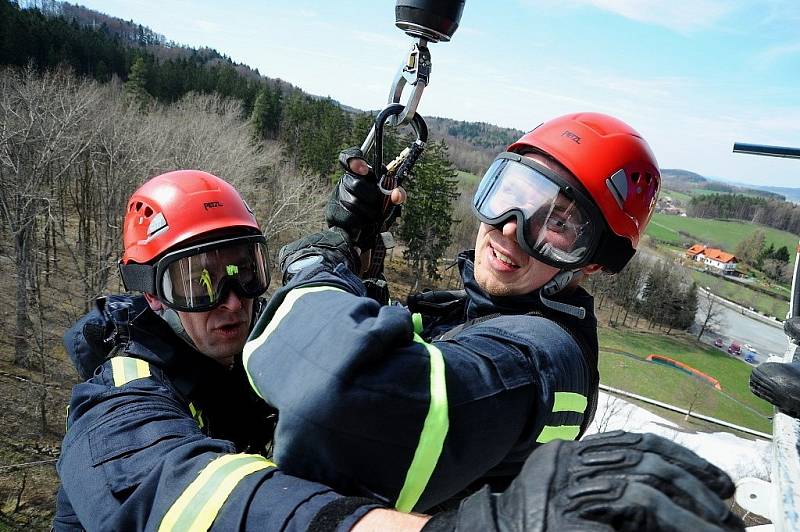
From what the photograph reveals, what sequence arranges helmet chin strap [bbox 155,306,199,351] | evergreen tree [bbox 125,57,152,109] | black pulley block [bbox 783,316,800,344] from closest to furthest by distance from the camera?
helmet chin strap [bbox 155,306,199,351], black pulley block [bbox 783,316,800,344], evergreen tree [bbox 125,57,152,109]

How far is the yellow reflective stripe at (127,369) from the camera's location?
2.68 metres

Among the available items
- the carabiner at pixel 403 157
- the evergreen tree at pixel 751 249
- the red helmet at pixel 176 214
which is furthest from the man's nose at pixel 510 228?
the evergreen tree at pixel 751 249

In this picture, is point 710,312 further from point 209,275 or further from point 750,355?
point 209,275

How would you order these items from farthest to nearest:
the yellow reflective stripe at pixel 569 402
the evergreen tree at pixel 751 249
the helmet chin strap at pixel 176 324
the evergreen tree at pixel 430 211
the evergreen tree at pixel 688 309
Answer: the evergreen tree at pixel 751 249, the evergreen tree at pixel 688 309, the evergreen tree at pixel 430 211, the helmet chin strap at pixel 176 324, the yellow reflective stripe at pixel 569 402

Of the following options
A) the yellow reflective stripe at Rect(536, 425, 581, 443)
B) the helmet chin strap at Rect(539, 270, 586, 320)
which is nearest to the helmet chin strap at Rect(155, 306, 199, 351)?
the helmet chin strap at Rect(539, 270, 586, 320)

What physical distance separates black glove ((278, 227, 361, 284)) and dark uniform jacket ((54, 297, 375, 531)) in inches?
32.6

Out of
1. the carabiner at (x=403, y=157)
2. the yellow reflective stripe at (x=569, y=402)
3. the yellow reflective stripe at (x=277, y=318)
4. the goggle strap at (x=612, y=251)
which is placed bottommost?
the yellow reflective stripe at (x=569, y=402)

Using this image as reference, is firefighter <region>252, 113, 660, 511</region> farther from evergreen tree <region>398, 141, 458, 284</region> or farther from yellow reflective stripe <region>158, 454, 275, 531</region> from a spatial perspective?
evergreen tree <region>398, 141, 458, 284</region>

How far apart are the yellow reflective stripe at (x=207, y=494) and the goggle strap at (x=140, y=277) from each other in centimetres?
220

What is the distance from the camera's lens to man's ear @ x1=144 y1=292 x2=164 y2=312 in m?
3.43

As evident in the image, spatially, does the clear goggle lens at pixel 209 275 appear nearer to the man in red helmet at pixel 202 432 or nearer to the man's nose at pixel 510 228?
the man in red helmet at pixel 202 432

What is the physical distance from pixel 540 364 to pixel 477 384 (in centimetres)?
34

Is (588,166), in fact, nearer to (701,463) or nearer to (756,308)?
(701,463)

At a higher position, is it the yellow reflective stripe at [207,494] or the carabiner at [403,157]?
the carabiner at [403,157]
